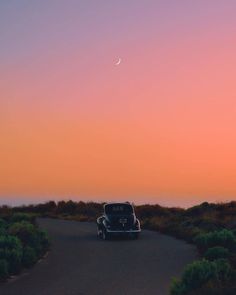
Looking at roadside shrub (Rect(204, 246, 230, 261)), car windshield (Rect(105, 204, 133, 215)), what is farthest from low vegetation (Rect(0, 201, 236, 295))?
car windshield (Rect(105, 204, 133, 215))

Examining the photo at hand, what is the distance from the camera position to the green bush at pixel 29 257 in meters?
24.4

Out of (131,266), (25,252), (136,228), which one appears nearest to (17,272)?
(25,252)

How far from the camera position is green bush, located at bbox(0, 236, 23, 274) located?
23297mm

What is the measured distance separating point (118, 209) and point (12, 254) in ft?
48.7

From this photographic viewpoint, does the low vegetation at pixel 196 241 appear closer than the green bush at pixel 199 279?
No

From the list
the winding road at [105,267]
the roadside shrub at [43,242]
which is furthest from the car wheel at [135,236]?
the roadside shrub at [43,242]

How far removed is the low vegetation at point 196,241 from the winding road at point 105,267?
0.68 m

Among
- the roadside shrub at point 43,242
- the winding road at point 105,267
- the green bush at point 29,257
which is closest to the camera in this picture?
the winding road at point 105,267

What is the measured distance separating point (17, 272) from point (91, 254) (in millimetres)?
5825

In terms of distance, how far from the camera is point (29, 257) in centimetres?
2478

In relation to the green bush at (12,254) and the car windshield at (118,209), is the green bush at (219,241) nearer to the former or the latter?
the green bush at (12,254)

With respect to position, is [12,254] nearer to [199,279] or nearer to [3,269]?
[3,269]

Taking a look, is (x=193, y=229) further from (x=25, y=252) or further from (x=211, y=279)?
(x=211, y=279)

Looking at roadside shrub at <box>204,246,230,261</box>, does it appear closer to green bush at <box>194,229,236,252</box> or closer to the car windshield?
green bush at <box>194,229,236,252</box>
